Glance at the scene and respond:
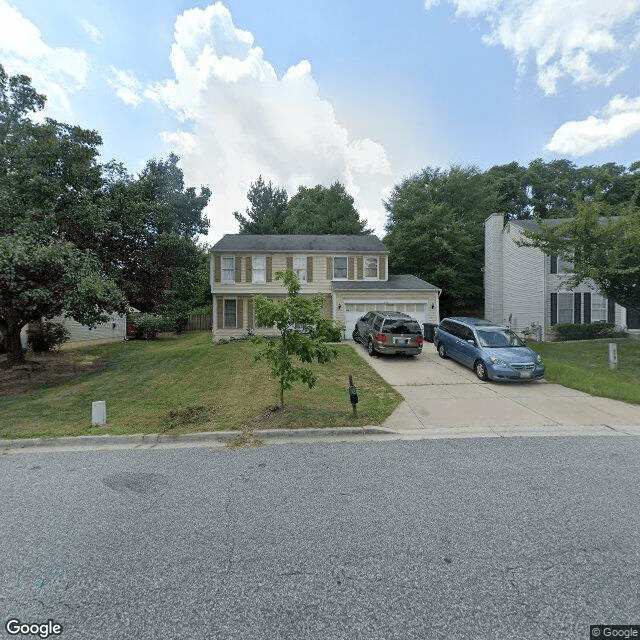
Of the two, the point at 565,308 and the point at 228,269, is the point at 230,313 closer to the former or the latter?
the point at 228,269

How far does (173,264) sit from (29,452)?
44.4ft

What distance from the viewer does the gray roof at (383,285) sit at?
18.3 m

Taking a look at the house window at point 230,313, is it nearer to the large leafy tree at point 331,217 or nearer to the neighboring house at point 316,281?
the neighboring house at point 316,281

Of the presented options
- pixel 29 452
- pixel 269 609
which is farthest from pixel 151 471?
pixel 269 609

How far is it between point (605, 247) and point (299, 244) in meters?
14.8

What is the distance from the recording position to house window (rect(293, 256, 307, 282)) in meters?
19.8

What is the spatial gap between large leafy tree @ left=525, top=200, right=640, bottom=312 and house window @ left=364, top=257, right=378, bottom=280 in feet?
30.3

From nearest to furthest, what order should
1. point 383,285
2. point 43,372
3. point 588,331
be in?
point 43,372
point 588,331
point 383,285

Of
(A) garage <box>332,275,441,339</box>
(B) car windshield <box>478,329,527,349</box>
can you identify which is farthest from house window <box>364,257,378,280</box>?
(B) car windshield <box>478,329,527,349</box>

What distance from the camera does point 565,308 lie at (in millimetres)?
19375

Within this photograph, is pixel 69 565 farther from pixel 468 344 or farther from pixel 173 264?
pixel 173 264

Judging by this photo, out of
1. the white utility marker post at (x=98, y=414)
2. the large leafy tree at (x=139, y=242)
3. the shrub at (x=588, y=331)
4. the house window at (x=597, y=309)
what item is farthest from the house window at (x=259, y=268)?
the house window at (x=597, y=309)

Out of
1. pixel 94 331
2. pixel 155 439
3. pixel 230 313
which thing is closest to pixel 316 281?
pixel 230 313

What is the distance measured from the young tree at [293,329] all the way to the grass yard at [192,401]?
1013mm
